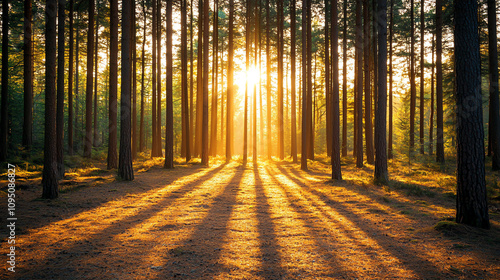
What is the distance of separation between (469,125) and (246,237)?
5.35 metres

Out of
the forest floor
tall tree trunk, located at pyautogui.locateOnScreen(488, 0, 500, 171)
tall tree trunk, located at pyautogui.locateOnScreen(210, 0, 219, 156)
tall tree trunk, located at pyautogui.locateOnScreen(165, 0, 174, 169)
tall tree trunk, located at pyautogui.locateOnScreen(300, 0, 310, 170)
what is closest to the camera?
the forest floor

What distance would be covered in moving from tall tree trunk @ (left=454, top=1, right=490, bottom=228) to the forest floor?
50 cm

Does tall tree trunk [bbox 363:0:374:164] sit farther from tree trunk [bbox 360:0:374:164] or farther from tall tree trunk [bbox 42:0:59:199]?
tall tree trunk [bbox 42:0:59:199]

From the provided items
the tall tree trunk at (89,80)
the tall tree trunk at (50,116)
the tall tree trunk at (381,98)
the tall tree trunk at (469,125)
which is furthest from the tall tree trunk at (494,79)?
the tall tree trunk at (89,80)

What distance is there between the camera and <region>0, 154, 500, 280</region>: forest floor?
3.76m

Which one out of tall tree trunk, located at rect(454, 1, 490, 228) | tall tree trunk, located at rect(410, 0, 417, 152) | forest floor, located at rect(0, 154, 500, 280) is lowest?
forest floor, located at rect(0, 154, 500, 280)

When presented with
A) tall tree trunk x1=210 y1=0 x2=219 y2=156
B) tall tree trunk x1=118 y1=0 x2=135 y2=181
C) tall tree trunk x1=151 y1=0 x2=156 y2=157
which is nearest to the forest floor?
tall tree trunk x1=118 y1=0 x2=135 y2=181

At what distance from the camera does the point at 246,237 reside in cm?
527

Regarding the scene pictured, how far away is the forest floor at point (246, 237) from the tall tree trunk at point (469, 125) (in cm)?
50

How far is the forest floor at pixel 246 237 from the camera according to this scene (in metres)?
3.76

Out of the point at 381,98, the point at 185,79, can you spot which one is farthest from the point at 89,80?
the point at 381,98

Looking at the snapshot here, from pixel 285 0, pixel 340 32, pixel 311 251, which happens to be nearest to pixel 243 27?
pixel 285 0

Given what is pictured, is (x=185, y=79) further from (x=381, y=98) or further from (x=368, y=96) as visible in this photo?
(x=381, y=98)

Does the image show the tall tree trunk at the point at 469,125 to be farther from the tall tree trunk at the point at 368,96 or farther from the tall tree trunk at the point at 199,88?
the tall tree trunk at the point at 199,88
